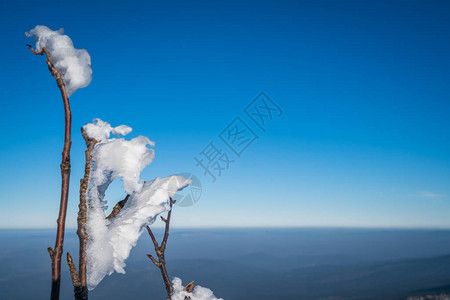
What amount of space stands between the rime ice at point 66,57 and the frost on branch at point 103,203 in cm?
26

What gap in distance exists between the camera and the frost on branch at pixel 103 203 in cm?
146

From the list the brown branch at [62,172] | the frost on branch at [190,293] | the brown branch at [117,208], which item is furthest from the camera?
the frost on branch at [190,293]

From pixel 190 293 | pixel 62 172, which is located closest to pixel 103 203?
pixel 62 172

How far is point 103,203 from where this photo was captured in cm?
157

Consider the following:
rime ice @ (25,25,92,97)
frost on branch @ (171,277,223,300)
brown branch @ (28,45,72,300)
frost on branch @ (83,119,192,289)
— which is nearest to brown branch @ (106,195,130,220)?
frost on branch @ (83,119,192,289)

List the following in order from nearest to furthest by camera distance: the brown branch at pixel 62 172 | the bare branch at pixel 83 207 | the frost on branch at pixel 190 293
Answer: the brown branch at pixel 62 172
the bare branch at pixel 83 207
the frost on branch at pixel 190 293

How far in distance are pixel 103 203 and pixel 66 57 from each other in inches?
33.3

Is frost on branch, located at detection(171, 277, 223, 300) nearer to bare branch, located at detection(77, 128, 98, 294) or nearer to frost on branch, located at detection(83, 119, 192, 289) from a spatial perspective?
frost on branch, located at detection(83, 119, 192, 289)

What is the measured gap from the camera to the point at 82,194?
1.45 metres

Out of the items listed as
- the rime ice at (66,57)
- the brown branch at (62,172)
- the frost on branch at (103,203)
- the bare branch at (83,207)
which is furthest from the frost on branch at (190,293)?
the rime ice at (66,57)

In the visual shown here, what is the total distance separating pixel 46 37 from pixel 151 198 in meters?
1.01

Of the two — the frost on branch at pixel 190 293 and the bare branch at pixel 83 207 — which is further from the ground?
the bare branch at pixel 83 207

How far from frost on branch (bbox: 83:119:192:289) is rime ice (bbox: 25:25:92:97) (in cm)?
26

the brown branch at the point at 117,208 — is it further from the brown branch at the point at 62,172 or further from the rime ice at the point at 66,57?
the rime ice at the point at 66,57
